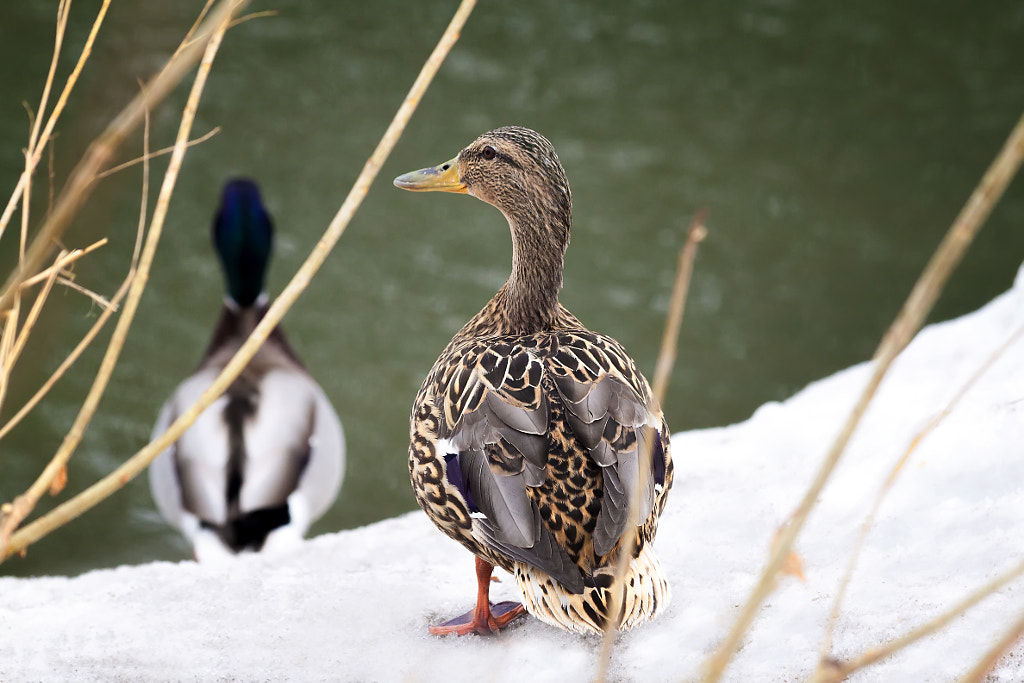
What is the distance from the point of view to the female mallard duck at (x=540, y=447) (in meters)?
2.08

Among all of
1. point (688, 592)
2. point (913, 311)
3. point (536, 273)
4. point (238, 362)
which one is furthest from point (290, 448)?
point (913, 311)

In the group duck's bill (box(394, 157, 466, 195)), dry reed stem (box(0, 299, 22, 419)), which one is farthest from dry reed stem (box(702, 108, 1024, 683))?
duck's bill (box(394, 157, 466, 195))

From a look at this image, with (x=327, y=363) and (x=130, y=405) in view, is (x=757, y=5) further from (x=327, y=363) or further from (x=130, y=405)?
(x=130, y=405)

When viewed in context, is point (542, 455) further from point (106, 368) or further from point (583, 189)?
point (583, 189)

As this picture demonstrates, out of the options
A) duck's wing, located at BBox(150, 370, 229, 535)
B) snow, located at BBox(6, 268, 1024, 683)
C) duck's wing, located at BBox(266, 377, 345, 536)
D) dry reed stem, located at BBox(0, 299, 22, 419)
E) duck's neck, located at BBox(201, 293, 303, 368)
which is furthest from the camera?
duck's neck, located at BBox(201, 293, 303, 368)

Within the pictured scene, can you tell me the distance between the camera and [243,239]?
5.85m

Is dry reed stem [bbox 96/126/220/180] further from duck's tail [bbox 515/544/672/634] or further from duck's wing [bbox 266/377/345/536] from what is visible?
duck's wing [bbox 266/377/345/536]

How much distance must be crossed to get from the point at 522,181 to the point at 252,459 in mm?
2466

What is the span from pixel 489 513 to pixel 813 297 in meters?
5.79

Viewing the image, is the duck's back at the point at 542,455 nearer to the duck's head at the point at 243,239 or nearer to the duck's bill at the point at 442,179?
the duck's bill at the point at 442,179

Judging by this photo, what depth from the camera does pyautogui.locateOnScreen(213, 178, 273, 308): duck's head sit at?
5.75 m

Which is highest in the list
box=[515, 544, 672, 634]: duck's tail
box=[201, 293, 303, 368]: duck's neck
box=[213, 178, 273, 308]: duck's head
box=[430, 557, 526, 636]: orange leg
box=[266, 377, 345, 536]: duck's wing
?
box=[515, 544, 672, 634]: duck's tail

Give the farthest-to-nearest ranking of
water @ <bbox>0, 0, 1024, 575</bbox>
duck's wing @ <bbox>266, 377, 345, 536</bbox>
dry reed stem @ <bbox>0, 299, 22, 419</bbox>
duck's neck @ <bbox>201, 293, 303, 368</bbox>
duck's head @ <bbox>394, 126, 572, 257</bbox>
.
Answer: water @ <bbox>0, 0, 1024, 575</bbox>, duck's neck @ <bbox>201, 293, 303, 368</bbox>, duck's wing @ <bbox>266, 377, 345, 536</bbox>, duck's head @ <bbox>394, 126, 572, 257</bbox>, dry reed stem @ <bbox>0, 299, 22, 419</bbox>

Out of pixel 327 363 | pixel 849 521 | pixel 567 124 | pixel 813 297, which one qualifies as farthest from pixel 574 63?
pixel 849 521
